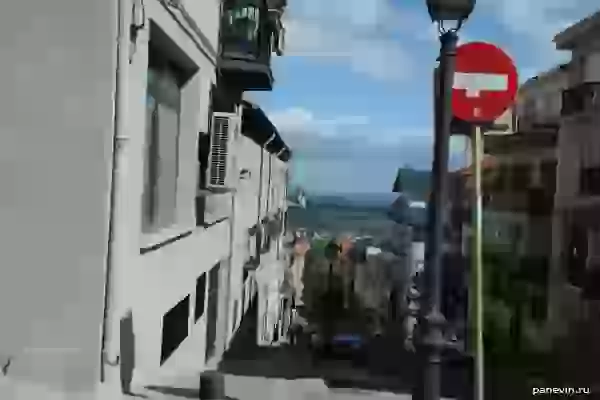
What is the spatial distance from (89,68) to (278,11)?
19.5 ft

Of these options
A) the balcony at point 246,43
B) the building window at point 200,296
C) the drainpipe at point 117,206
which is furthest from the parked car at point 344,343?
the drainpipe at point 117,206

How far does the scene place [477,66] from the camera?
11.1 ft

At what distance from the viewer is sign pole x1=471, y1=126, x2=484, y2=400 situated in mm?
3244

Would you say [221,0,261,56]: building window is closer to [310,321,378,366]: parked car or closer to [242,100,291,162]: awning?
[242,100,291,162]: awning

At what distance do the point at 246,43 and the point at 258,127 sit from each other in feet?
15.0

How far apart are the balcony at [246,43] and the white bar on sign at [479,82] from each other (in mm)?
5433

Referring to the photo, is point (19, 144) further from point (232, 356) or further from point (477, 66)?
point (232, 356)

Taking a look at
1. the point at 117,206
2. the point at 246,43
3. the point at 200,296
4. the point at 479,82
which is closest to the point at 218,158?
the point at 246,43

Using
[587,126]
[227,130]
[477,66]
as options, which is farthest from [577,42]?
[477,66]

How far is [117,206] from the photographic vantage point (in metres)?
4.16

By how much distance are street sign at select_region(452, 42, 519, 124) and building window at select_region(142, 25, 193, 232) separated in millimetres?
Result: 2636

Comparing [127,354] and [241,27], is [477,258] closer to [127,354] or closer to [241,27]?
[127,354]

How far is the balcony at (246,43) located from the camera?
28.0ft

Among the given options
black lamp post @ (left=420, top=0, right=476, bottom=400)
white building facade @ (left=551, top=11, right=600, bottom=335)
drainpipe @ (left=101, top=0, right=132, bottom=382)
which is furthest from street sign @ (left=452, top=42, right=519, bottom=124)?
white building facade @ (left=551, top=11, right=600, bottom=335)
